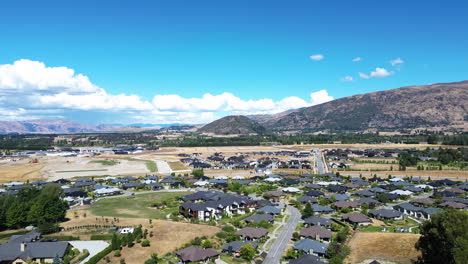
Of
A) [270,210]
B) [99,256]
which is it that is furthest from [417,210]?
[99,256]

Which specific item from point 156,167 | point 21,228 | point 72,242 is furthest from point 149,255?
point 156,167

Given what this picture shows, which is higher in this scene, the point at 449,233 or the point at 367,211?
the point at 449,233

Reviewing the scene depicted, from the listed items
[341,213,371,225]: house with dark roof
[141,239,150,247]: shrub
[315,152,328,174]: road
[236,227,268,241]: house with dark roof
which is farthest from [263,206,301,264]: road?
[315,152,328,174]: road

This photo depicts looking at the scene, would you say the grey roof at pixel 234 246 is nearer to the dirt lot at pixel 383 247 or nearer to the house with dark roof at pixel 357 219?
the dirt lot at pixel 383 247

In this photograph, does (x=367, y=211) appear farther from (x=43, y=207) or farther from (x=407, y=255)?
(x=43, y=207)

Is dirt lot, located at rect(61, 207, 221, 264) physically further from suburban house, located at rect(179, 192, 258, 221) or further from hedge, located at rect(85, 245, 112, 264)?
suburban house, located at rect(179, 192, 258, 221)

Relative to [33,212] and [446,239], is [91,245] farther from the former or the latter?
[446,239]
